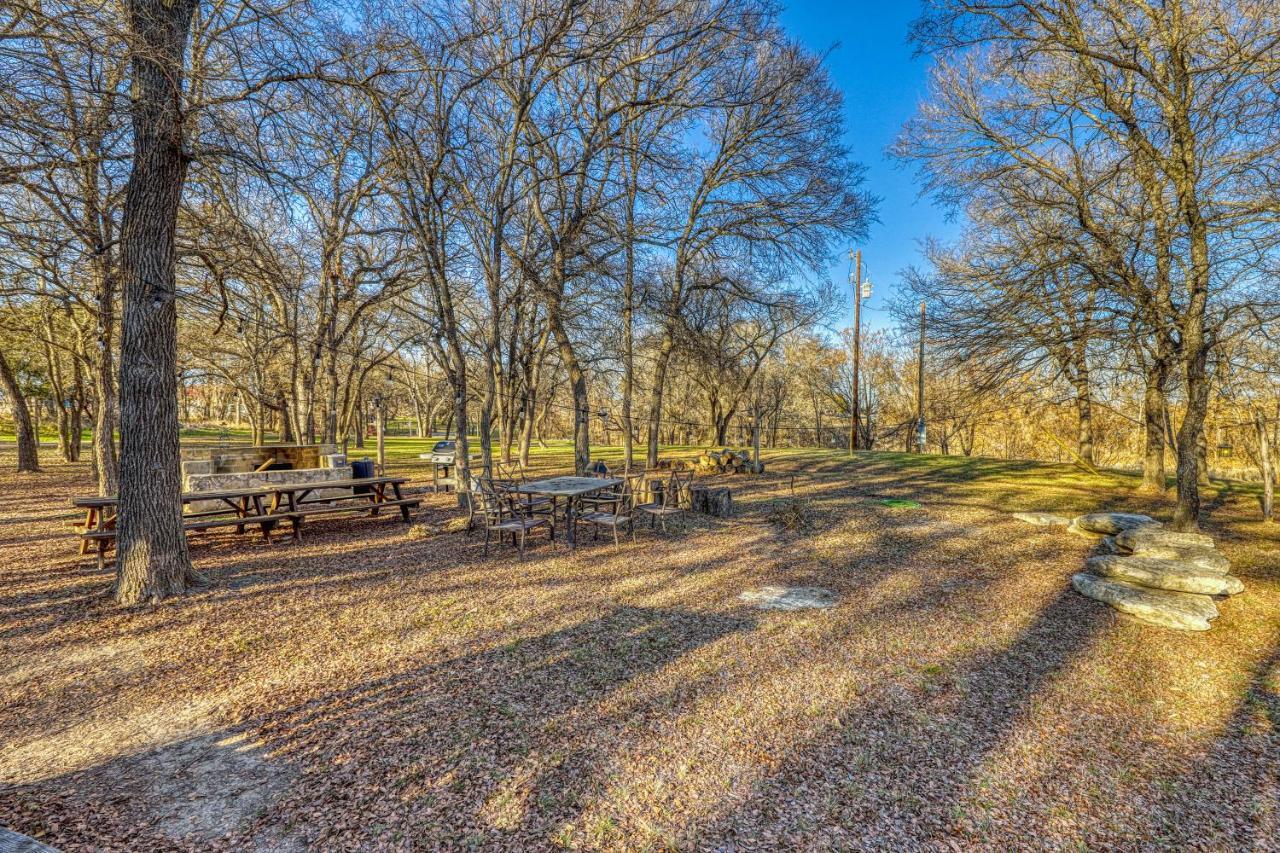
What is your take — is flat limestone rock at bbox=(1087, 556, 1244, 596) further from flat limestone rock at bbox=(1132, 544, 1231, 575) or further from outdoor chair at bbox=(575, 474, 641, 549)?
outdoor chair at bbox=(575, 474, 641, 549)

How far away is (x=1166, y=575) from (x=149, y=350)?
34.8ft

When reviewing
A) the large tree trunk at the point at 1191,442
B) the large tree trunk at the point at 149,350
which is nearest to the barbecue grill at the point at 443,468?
the large tree trunk at the point at 149,350

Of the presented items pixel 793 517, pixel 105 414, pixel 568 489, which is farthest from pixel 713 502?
pixel 105 414

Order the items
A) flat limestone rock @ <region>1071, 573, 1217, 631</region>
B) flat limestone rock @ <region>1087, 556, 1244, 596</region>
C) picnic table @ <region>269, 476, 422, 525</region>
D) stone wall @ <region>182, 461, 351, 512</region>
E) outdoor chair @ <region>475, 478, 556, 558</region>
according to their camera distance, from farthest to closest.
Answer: stone wall @ <region>182, 461, 351, 512</region> → picnic table @ <region>269, 476, 422, 525</region> → outdoor chair @ <region>475, 478, 556, 558</region> → flat limestone rock @ <region>1087, 556, 1244, 596</region> → flat limestone rock @ <region>1071, 573, 1217, 631</region>

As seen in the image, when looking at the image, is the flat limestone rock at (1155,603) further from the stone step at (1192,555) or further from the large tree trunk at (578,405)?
the large tree trunk at (578,405)

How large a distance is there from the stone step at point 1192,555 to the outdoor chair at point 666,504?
5828 millimetres

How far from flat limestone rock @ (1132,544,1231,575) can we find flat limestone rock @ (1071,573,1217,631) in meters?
0.47

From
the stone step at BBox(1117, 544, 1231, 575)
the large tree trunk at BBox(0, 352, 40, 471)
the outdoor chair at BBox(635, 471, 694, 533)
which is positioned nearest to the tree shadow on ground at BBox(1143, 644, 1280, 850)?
the stone step at BBox(1117, 544, 1231, 575)

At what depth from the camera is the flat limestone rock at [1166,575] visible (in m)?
5.34

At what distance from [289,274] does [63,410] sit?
14.7 m

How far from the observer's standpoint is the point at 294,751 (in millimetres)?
3002

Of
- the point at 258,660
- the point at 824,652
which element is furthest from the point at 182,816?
the point at 824,652

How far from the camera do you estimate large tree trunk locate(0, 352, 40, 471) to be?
582 inches

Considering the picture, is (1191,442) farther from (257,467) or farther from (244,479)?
(257,467)
